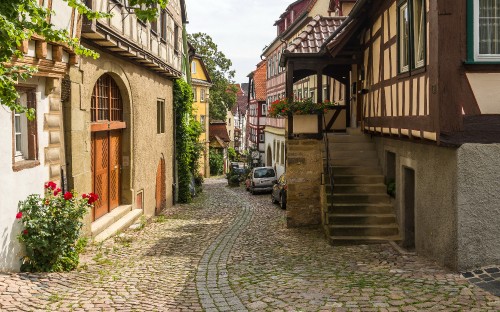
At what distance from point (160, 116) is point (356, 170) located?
29.8 feet

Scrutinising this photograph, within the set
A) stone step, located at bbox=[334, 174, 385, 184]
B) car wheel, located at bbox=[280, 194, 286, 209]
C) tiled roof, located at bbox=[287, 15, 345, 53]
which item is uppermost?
tiled roof, located at bbox=[287, 15, 345, 53]

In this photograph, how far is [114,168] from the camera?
15219 mm

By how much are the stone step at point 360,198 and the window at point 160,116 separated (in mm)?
9159

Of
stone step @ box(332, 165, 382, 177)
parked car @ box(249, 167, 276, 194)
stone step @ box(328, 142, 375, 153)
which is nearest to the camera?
stone step @ box(332, 165, 382, 177)

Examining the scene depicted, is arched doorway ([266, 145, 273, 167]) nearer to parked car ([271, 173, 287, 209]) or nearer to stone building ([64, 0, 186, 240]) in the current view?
parked car ([271, 173, 287, 209])

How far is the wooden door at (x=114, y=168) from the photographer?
48.8ft

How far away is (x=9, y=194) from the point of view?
26.6 feet

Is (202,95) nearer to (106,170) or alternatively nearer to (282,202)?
(282,202)

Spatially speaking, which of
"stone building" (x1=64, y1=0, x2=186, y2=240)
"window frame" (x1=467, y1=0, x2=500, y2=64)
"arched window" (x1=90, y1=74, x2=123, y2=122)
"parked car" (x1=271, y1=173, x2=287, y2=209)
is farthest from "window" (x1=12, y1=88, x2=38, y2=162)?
"parked car" (x1=271, y1=173, x2=287, y2=209)

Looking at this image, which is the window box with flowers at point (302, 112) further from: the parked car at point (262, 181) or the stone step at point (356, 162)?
the parked car at point (262, 181)

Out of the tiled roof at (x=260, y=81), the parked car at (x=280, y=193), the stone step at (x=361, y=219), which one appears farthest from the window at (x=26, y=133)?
the tiled roof at (x=260, y=81)

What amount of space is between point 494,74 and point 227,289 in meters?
5.04

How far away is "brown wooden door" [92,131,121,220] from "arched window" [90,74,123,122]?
1.46 ft

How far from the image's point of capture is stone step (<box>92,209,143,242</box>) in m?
12.4
